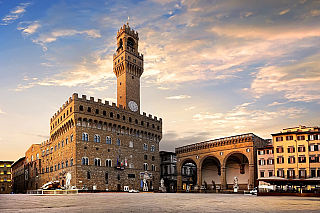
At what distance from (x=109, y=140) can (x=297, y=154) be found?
34.3 m

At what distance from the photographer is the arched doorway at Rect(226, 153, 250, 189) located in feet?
196

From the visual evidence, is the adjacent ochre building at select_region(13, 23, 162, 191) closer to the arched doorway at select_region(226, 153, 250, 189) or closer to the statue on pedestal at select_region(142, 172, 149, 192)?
the statue on pedestal at select_region(142, 172, 149, 192)

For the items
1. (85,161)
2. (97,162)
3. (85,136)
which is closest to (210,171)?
(97,162)

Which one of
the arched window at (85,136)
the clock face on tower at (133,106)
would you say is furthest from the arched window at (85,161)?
the clock face on tower at (133,106)

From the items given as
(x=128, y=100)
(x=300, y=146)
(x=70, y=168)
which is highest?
(x=128, y=100)

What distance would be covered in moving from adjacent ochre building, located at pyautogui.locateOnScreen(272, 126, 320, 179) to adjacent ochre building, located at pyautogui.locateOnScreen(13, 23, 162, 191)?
93.2 ft

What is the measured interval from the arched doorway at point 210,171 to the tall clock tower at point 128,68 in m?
19.5

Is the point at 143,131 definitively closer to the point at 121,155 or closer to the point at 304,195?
the point at 121,155

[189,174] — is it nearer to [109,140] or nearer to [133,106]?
[133,106]

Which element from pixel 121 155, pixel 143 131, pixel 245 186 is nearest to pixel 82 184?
pixel 121 155

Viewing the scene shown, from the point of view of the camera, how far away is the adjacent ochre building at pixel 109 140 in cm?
5497

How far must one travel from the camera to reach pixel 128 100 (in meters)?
67.1

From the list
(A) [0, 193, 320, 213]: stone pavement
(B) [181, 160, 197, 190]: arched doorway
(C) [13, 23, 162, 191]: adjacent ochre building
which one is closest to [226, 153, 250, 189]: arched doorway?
(C) [13, 23, 162, 191]: adjacent ochre building

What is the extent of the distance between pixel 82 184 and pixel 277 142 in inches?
1362
